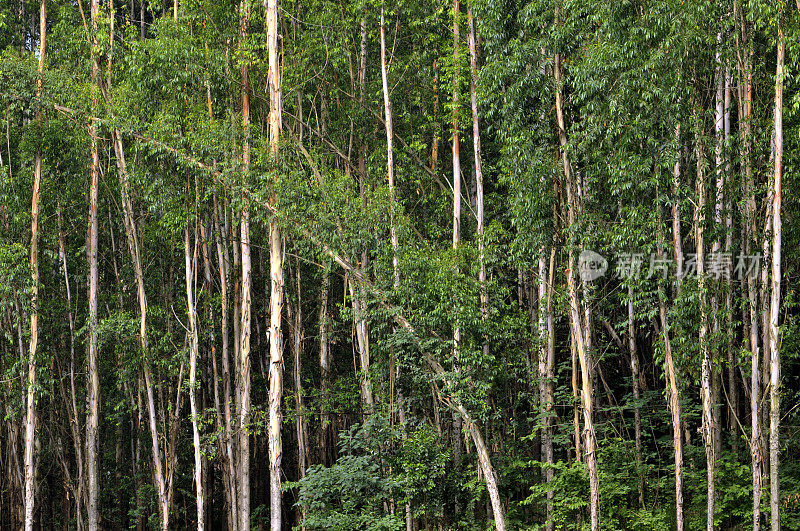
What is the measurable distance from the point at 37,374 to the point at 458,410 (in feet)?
26.2

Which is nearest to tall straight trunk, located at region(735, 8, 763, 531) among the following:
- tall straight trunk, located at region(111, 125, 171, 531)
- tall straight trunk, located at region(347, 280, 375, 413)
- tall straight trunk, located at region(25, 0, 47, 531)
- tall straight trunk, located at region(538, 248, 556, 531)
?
tall straight trunk, located at region(538, 248, 556, 531)

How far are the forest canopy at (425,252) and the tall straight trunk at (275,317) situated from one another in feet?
0.19

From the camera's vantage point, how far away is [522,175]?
37.9ft

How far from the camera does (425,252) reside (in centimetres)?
1192

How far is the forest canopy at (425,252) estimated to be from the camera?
10.3 meters

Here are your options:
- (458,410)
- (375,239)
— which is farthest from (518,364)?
(375,239)

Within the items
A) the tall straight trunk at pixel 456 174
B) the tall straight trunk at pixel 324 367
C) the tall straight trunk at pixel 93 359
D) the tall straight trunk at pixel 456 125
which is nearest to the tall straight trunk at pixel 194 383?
the tall straight trunk at pixel 93 359

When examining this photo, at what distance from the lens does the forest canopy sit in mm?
10297

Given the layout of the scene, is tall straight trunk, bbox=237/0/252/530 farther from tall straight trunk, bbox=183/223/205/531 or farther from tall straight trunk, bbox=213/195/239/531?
tall straight trunk, bbox=183/223/205/531

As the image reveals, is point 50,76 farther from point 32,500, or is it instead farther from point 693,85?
point 693,85

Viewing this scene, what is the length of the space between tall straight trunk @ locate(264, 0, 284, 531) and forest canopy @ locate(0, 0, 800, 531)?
0.19 ft

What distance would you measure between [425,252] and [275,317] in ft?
8.67

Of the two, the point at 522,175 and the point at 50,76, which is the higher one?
the point at 50,76

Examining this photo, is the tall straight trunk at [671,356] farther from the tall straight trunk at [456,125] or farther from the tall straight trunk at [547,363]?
the tall straight trunk at [456,125]
